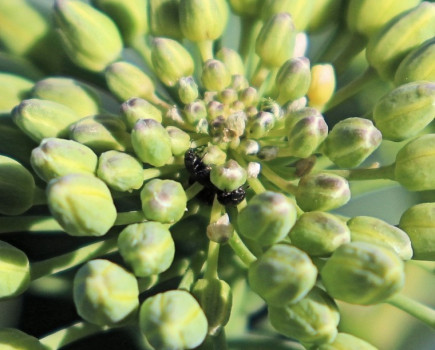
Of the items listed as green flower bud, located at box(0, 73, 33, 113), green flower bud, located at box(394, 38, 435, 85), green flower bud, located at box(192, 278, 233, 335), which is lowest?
green flower bud, located at box(192, 278, 233, 335)

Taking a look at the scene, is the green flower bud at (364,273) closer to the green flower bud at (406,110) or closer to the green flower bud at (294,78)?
the green flower bud at (406,110)

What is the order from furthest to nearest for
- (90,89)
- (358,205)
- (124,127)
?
(358,205) → (90,89) → (124,127)

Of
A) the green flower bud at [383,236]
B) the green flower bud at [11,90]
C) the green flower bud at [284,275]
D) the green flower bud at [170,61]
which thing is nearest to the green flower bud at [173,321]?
the green flower bud at [284,275]

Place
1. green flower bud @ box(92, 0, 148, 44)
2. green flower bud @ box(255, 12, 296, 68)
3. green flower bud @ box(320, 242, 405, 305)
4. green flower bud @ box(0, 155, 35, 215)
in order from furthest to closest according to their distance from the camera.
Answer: green flower bud @ box(92, 0, 148, 44) → green flower bud @ box(255, 12, 296, 68) → green flower bud @ box(0, 155, 35, 215) → green flower bud @ box(320, 242, 405, 305)

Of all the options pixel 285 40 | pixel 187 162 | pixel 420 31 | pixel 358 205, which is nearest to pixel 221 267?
pixel 187 162

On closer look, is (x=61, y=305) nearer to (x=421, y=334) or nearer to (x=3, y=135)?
(x=3, y=135)

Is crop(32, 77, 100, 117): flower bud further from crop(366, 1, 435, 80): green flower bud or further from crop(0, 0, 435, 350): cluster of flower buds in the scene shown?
crop(366, 1, 435, 80): green flower bud

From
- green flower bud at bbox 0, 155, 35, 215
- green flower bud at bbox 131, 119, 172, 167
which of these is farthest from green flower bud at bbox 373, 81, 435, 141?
green flower bud at bbox 0, 155, 35, 215
